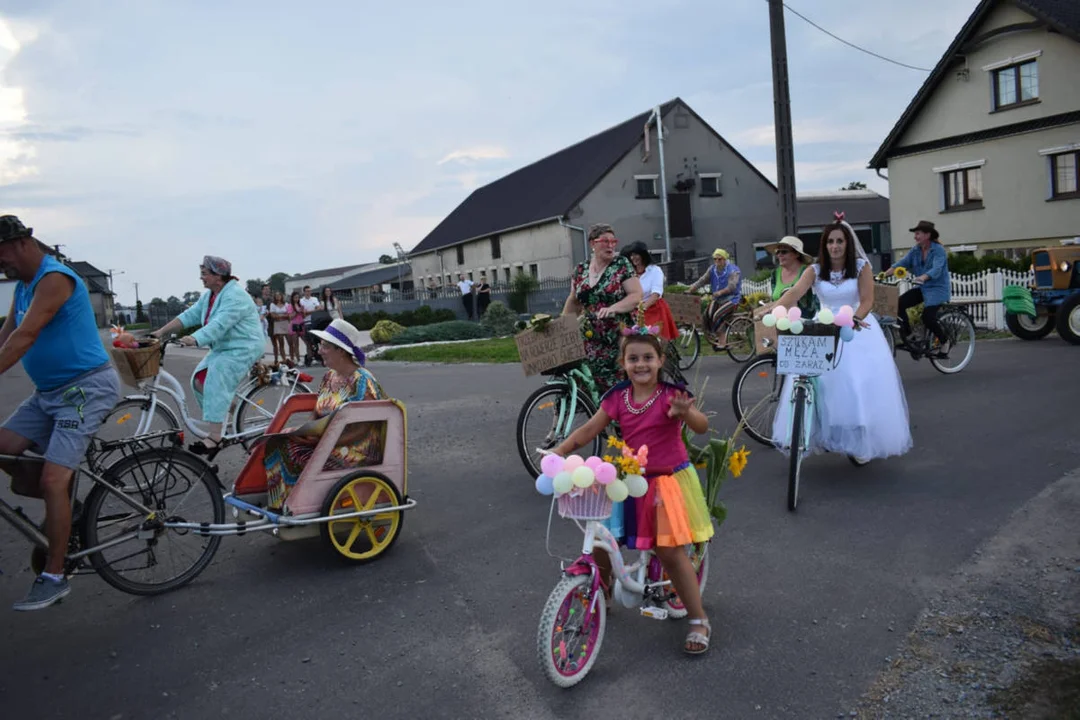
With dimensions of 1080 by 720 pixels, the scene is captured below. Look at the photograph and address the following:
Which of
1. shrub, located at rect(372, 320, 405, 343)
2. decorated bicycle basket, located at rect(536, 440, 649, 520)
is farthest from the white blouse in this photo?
shrub, located at rect(372, 320, 405, 343)

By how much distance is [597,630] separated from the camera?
11.8 feet

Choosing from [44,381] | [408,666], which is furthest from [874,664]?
[44,381]

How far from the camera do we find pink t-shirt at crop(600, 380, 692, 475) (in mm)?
3705

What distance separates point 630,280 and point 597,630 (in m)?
3.54

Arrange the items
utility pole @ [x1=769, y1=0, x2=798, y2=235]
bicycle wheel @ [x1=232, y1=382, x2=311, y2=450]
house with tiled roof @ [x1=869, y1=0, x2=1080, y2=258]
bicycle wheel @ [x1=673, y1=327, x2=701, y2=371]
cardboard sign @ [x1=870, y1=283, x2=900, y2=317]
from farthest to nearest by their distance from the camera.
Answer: house with tiled roof @ [x1=869, y1=0, x2=1080, y2=258]
utility pole @ [x1=769, y1=0, x2=798, y2=235]
bicycle wheel @ [x1=673, y1=327, x2=701, y2=371]
cardboard sign @ [x1=870, y1=283, x2=900, y2=317]
bicycle wheel @ [x1=232, y1=382, x2=311, y2=450]

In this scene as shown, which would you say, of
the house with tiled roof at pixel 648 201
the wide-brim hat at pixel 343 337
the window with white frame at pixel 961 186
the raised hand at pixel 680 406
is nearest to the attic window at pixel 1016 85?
the window with white frame at pixel 961 186

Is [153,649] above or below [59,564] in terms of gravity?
below

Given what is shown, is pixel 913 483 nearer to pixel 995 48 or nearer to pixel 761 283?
pixel 761 283

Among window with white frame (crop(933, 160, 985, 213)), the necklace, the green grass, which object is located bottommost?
the green grass

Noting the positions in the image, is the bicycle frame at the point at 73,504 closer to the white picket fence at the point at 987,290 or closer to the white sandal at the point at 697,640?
the white sandal at the point at 697,640

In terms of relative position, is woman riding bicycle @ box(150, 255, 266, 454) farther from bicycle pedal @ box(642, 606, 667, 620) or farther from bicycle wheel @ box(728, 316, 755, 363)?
bicycle wheel @ box(728, 316, 755, 363)

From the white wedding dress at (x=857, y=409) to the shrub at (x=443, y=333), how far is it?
715 inches

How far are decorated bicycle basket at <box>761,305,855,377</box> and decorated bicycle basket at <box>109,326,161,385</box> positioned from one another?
191 inches

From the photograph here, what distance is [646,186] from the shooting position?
133 ft
